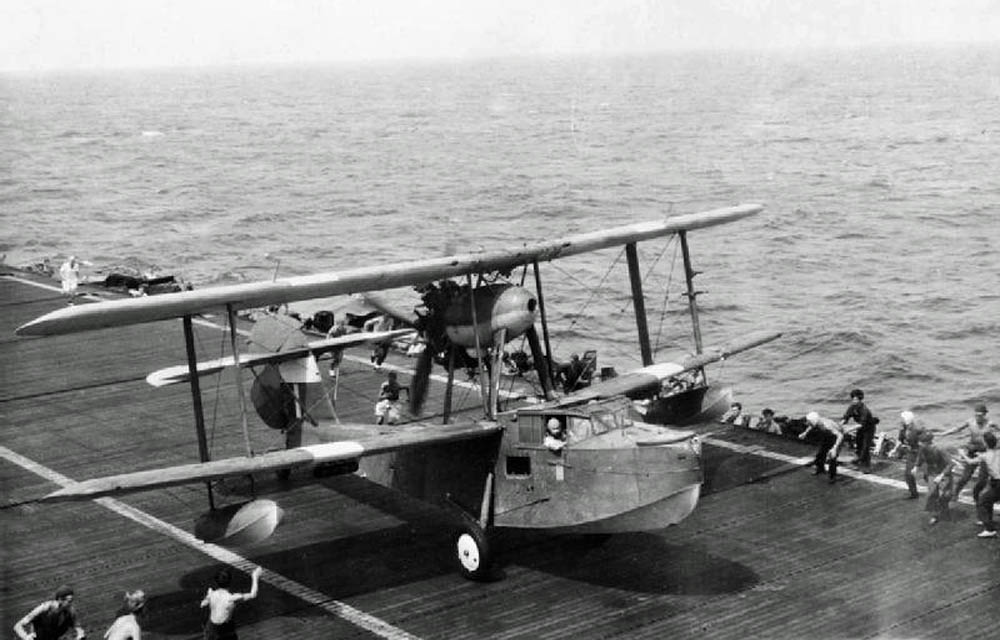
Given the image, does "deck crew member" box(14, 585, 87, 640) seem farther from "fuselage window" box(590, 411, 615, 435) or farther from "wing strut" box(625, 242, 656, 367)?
"wing strut" box(625, 242, 656, 367)

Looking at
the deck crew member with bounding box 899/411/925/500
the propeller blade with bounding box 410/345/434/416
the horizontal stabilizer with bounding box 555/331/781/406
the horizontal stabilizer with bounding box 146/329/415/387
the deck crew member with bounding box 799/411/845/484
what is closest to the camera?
the horizontal stabilizer with bounding box 555/331/781/406

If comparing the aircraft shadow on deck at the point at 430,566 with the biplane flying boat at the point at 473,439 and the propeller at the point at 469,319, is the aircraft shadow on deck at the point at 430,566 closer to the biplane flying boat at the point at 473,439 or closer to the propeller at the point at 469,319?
the biplane flying boat at the point at 473,439

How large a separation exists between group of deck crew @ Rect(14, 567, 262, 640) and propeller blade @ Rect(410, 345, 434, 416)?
585cm

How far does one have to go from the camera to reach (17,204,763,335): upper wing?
56.0 feet

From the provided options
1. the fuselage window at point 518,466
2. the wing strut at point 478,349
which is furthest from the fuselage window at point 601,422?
the wing strut at point 478,349

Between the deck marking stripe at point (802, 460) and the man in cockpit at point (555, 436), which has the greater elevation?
the man in cockpit at point (555, 436)

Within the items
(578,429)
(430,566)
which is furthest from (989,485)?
(430,566)

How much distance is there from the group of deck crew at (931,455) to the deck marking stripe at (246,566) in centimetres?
954

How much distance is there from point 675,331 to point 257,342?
34.5 m

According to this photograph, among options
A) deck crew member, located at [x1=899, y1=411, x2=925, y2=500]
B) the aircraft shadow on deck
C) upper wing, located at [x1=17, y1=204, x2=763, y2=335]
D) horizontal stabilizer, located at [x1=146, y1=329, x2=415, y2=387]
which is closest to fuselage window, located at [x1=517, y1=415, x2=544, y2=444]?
the aircraft shadow on deck

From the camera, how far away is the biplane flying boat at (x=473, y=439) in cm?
1811

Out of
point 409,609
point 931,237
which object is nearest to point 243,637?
point 409,609

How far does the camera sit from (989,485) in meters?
A: 20.0

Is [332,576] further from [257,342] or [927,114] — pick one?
[927,114]
